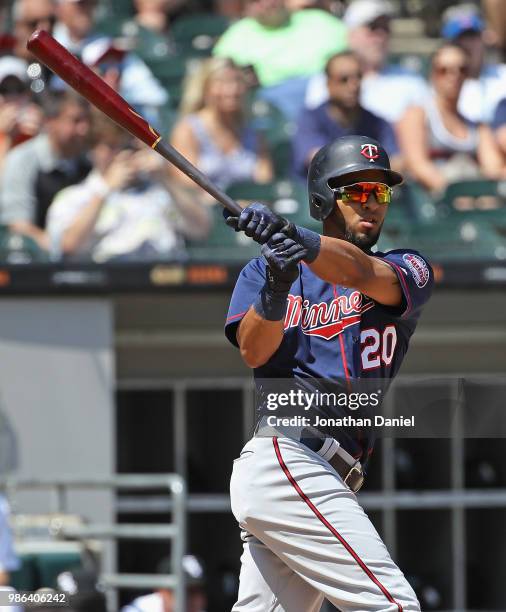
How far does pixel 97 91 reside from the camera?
372 centimetres

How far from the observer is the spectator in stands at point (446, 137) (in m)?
7.59

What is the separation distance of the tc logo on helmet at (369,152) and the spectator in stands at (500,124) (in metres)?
4.29

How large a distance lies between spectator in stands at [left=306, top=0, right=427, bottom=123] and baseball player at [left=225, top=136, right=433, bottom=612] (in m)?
4.16

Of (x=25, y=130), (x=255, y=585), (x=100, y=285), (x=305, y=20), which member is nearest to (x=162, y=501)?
(x=100, y=285)

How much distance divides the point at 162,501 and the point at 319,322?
392cm

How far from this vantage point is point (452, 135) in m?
7.77

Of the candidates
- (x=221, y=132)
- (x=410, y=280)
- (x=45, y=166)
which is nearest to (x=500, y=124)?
(x=221, y=132)

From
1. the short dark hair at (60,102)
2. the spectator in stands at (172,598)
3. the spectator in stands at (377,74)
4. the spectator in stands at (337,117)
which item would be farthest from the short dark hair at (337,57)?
the spectator in stands at (172,598)

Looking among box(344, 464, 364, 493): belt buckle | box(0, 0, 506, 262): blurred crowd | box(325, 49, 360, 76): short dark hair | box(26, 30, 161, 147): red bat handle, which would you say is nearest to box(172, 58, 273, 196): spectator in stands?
box(0, 0, 506, 262): blurred crowd

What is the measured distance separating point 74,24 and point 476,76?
2.42 meters

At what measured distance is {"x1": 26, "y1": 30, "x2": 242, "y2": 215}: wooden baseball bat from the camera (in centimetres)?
366

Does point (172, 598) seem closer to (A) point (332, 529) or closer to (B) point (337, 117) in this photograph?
(B) point (337, 117)

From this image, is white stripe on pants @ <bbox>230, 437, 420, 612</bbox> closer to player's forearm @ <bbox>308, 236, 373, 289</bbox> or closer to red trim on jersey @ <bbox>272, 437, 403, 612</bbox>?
red trim on jersey @ <bbox>272, 437, 403, 612</bbox>

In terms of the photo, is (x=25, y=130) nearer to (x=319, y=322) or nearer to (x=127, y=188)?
(x=127, y=188)
